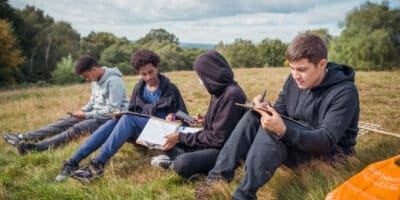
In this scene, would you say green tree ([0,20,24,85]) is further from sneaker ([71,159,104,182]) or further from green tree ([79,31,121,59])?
sneaker ([71,159,104,182])

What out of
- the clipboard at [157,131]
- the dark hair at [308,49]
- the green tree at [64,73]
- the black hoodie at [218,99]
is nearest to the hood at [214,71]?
the black hoodie at [218,99]

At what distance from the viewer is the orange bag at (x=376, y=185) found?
223 cm

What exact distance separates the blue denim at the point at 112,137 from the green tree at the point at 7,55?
139ft

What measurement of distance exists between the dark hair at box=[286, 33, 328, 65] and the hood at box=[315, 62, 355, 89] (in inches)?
7.8

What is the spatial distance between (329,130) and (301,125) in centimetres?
27

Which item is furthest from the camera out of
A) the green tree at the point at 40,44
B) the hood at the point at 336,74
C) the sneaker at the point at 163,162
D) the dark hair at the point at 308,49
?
the green tree at the point at 40,44

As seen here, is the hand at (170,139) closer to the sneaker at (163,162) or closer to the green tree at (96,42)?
the sneaker at (163,162)

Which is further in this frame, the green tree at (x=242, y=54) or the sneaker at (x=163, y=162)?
the green tree at (x=242, y=54)

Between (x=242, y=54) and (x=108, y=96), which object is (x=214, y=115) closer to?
(x=108, y=96)

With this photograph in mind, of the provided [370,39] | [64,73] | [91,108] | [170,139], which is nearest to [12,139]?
[91,108]

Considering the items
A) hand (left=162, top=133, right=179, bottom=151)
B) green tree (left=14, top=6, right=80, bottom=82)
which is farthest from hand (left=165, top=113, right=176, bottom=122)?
green tree (left=14, top=6, right=80, bottom=82)

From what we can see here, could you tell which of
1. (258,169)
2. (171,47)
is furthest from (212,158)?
(171,47)

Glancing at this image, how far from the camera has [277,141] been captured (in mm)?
2822

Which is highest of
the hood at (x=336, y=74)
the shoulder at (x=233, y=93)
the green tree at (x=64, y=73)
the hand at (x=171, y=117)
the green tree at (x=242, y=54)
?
the hood at (x=336, y=74)
